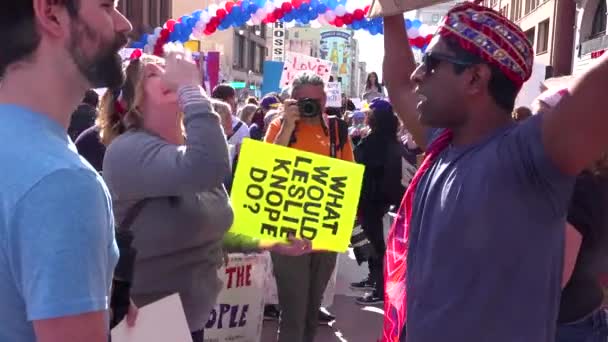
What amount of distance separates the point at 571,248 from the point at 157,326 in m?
1.38

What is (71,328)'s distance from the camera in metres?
1.19

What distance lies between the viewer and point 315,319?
4.55m

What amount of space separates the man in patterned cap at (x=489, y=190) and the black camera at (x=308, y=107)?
2408mm

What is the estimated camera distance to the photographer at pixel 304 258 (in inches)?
173

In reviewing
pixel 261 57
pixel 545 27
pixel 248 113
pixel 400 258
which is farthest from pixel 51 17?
pixel 261 57

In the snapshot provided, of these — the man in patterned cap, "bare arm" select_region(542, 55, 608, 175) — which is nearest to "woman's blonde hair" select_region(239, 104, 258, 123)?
the man in patterned cap

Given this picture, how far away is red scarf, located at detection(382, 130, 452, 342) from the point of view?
210 centimetres

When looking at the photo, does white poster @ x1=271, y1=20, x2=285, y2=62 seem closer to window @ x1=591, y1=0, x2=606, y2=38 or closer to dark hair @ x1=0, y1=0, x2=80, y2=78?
window @ x1=591, y1=0, x2=606, y2=38

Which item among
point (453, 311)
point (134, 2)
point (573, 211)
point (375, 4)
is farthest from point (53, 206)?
point (134, 2)

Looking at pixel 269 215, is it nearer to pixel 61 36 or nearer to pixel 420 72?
pixel 420 72

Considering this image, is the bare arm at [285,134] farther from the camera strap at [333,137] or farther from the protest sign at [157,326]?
the protest sign at [157,326]

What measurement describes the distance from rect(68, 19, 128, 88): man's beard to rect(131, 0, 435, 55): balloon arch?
17.1 ft

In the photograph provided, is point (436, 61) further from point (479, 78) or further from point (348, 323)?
point (348, 323)

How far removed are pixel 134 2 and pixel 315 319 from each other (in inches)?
1125
